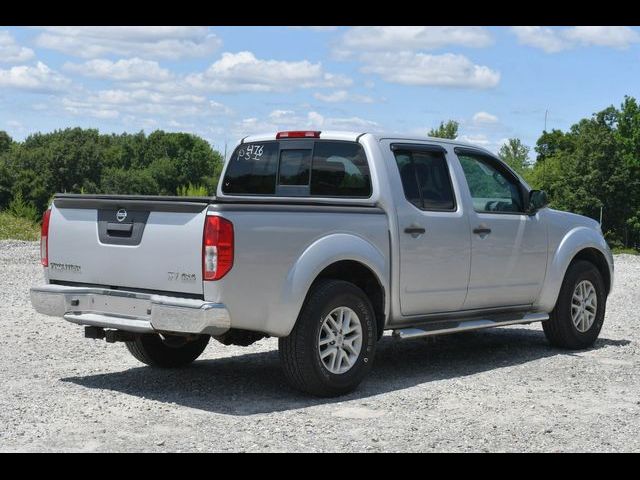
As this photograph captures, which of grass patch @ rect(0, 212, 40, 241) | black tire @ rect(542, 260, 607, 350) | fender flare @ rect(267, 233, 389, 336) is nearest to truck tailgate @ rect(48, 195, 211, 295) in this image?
fender flare @ rect(267, 233, 389, 336)

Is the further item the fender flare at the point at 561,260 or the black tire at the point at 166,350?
the fender flare at the point at 561,260

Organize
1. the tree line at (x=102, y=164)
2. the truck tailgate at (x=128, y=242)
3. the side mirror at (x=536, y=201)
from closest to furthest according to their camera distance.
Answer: the truck tailgate at (x=128, y=242)
the side mirror at (x=536, y=201)
the tree line at (x=102, y=164)

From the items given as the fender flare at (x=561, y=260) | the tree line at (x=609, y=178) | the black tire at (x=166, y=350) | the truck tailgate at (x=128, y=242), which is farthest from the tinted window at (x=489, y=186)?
the tree line at (x=609, y=178)

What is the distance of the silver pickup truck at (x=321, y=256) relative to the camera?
6.95m

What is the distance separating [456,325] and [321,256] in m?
1.90

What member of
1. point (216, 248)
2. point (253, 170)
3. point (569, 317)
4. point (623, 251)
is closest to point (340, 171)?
point (253, 170)

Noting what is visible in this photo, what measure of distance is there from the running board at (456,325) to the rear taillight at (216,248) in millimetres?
1874

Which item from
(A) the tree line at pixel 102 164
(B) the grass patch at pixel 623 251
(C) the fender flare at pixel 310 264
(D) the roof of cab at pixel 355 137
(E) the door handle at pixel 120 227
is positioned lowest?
(B) the grass patch at pixel 623 251

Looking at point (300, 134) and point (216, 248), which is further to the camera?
point (300, 134)

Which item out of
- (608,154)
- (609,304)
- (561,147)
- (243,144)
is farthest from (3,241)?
(561,147)

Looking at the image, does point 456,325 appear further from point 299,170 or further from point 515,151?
point 515,151

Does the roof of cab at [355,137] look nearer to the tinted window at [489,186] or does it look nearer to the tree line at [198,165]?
the tinted window at [489,186]

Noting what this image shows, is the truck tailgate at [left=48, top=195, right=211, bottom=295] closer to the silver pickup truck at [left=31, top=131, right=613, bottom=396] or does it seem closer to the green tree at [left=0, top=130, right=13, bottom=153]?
the silver pickup truck at [left=31, top=131, right=613, bottom=396]

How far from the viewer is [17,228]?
28.4 metres
